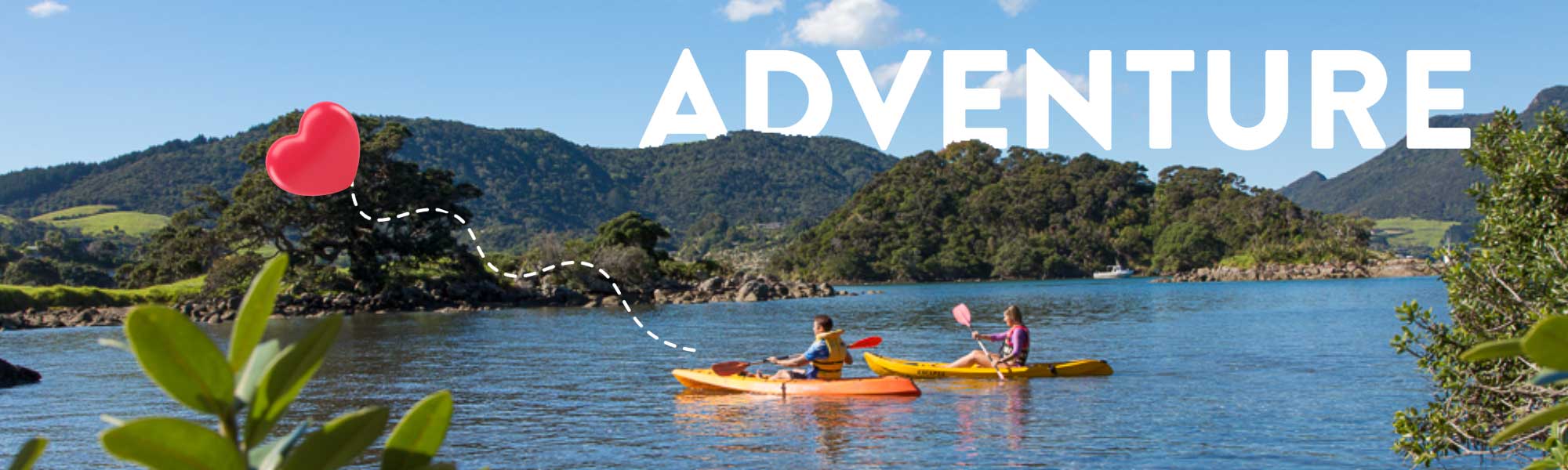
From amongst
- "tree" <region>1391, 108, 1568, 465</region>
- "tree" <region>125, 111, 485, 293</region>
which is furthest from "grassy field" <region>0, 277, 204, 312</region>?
"tree" <region>1391, 108, 1568, 465</region>

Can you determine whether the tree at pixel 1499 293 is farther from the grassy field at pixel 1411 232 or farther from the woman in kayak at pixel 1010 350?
the grassy field at pixel 1411 232

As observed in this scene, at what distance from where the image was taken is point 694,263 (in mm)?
61500

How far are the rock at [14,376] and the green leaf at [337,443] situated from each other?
20.5 meters

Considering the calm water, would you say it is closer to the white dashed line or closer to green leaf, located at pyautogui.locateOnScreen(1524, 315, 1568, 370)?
the white dashed line

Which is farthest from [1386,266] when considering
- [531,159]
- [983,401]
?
[531,159]

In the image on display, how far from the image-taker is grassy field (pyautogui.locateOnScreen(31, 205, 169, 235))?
9250 cm

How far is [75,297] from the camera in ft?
135

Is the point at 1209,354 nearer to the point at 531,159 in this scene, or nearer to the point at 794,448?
the point at 794,448

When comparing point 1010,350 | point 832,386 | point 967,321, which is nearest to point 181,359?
point 832,386

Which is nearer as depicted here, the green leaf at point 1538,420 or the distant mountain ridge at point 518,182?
the green leaf at point 1538,420

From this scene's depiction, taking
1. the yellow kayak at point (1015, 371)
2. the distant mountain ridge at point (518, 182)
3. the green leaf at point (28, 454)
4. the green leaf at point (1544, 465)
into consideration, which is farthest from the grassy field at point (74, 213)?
the green leaf at point (1544, 465)

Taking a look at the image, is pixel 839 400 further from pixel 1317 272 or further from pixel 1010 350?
pixel 1317 272

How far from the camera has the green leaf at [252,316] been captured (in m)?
0.69

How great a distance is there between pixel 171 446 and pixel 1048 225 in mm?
103009
